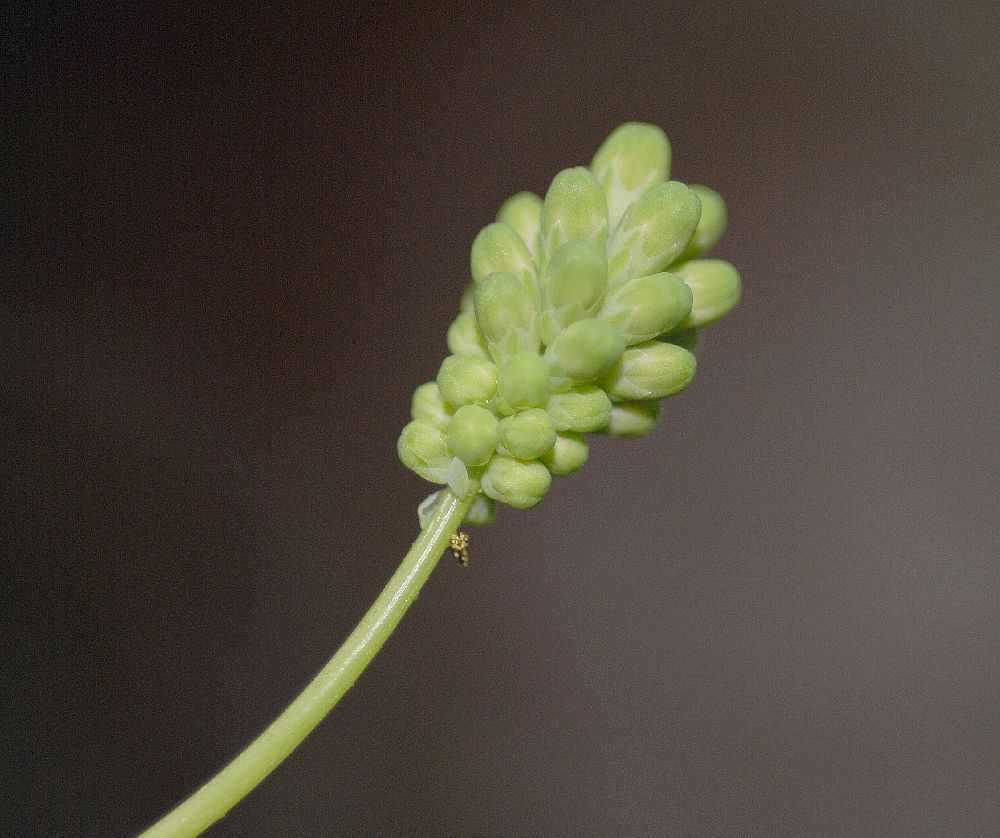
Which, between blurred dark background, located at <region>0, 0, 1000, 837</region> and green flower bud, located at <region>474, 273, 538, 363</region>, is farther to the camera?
blurred dark background, located at <region>0, 0, 1000, 837</region>

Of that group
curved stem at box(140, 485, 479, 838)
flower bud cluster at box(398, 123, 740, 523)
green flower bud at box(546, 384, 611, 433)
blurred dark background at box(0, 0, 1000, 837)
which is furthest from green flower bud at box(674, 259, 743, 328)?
blurred dark background at box(0, 0, 1000, 837)

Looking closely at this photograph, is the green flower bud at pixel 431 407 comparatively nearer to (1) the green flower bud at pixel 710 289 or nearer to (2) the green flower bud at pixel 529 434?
(2) the green flower bud at pixel 529 434

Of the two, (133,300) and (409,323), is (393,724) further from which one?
(133,300)

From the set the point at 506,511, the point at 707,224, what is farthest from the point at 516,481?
the point at 506,511

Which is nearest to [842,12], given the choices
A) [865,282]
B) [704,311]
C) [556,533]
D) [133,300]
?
[865,282]

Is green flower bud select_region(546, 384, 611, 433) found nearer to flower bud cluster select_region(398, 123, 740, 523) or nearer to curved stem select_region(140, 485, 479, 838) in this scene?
flower bud cluster select_region(398, 123, 740, 523)
